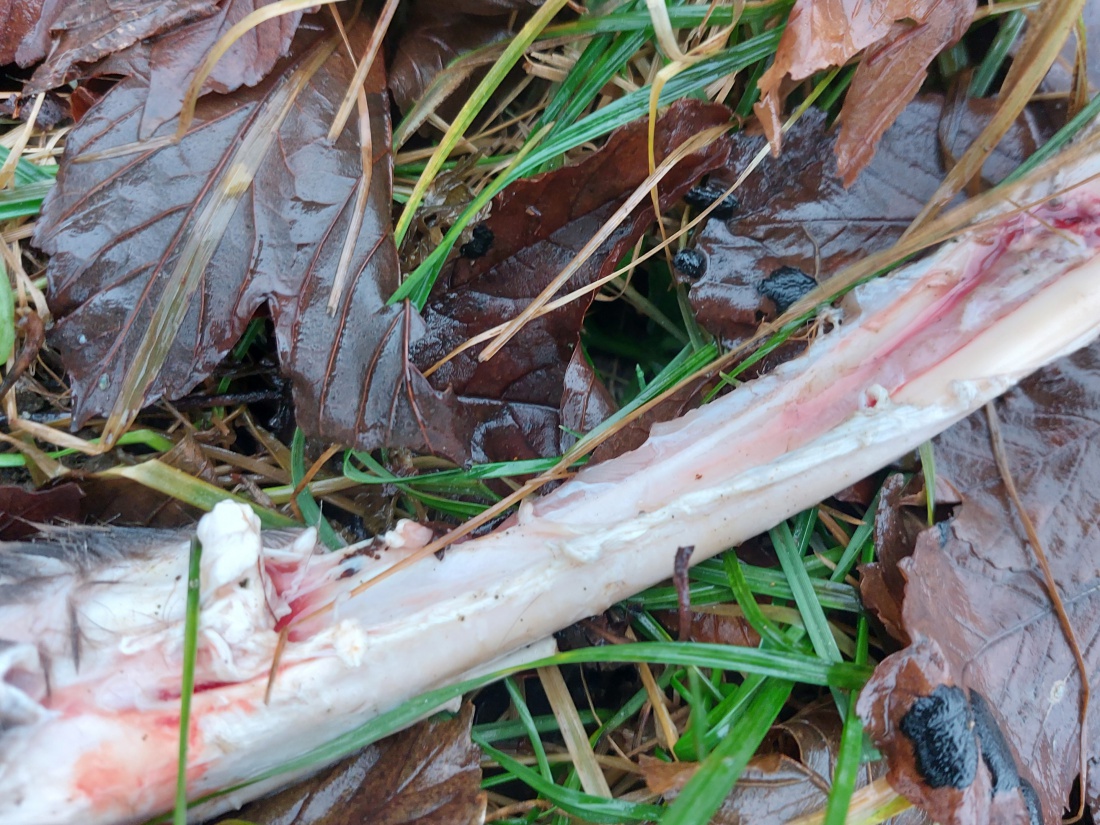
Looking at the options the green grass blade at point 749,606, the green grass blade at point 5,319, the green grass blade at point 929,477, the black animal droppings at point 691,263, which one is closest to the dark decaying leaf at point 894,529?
the green grass blade at point 929,477

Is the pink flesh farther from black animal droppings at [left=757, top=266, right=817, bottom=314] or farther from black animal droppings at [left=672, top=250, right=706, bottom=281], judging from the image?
black animal droppings at [left=672, top=250, right=706, bottom=281]

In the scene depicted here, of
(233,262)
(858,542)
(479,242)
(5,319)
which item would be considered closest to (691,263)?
(479,242)

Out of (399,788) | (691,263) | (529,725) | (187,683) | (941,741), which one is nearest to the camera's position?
(187,683)

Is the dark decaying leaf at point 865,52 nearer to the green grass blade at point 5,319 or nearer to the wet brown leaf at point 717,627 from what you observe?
the wet brown leaf at point 717,627

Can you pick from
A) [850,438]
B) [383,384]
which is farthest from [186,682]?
[850,438]

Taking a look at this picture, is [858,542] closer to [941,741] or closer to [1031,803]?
[941,741]

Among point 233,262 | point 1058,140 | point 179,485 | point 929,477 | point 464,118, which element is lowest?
point 179,485

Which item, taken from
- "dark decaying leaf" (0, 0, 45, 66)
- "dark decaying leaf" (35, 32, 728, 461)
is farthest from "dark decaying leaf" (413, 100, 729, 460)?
"dark decaying leaf" (0, 0, 45, 66)
